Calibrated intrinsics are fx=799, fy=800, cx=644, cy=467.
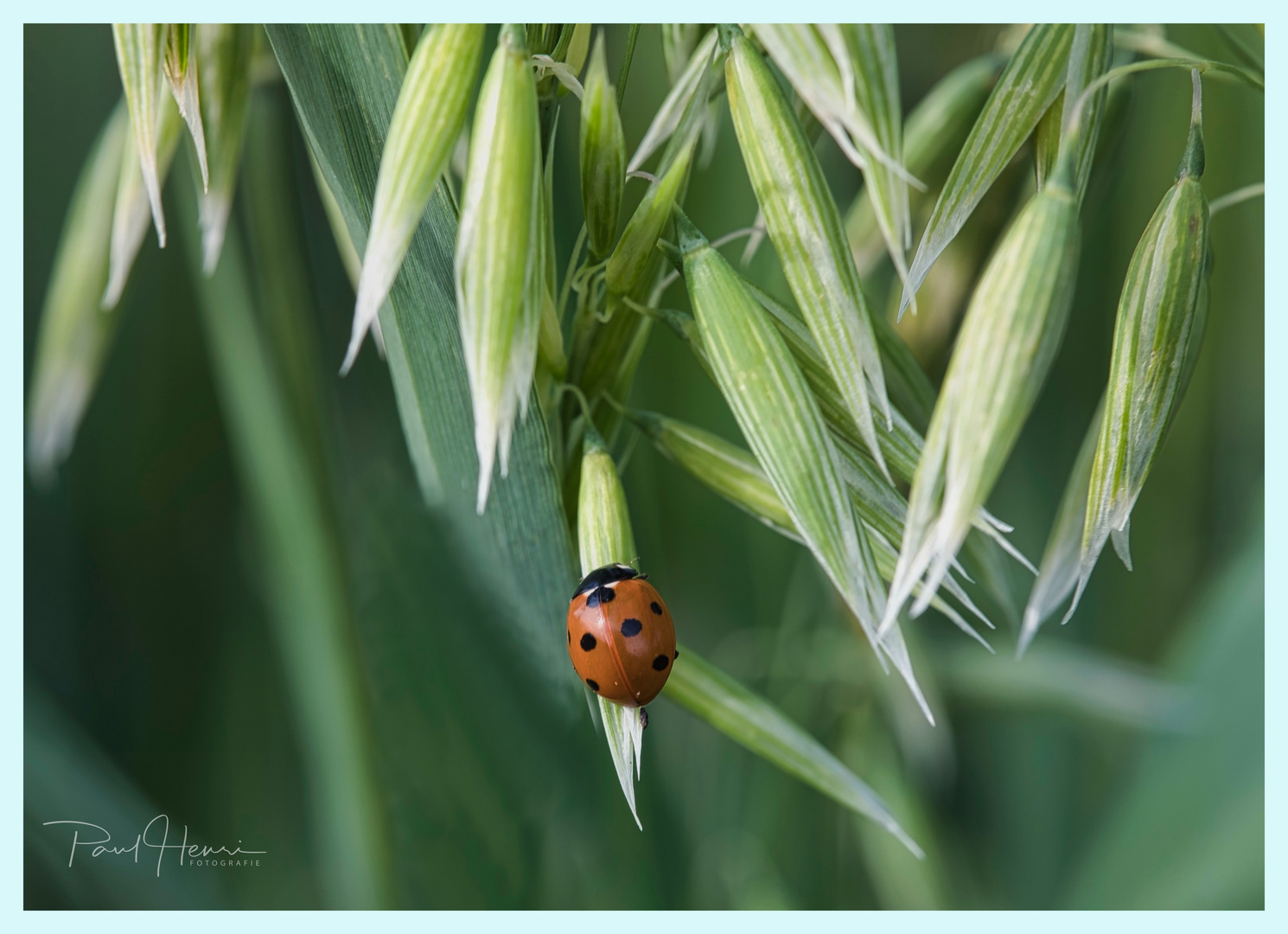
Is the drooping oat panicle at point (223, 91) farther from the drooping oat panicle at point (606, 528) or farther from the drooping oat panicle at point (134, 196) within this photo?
the drooping oat panicle at point (606, 528)

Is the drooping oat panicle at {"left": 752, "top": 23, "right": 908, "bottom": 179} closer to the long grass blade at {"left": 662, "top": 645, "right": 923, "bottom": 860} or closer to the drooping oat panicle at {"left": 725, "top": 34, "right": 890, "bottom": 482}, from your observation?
the drooping oat panicle at {"left": 725, "top": 34, "right": 890, "bottom": 482}

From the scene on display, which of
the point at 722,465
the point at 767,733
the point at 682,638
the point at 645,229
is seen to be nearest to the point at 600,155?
the point at 645,229

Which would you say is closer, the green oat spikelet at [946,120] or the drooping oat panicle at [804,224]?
the drooping oat panicle at [804,224]

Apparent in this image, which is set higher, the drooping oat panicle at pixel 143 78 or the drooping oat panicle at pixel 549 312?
the drooping oat panicle at pixel 143 78
